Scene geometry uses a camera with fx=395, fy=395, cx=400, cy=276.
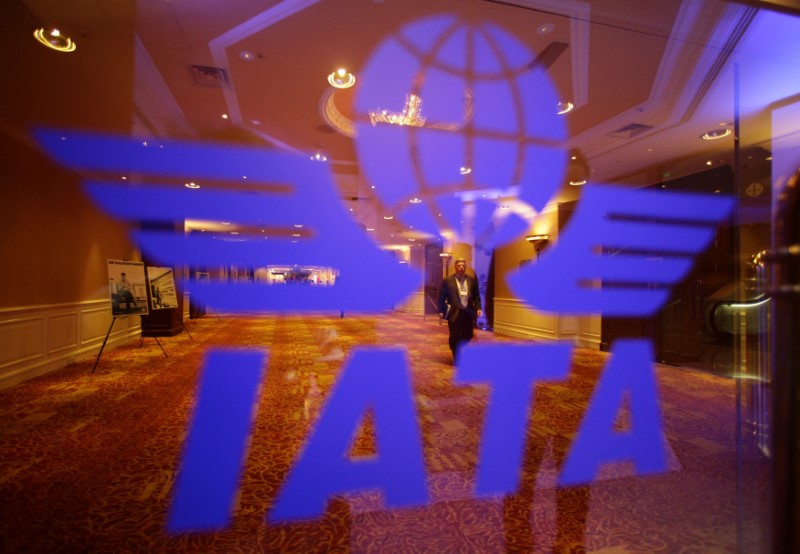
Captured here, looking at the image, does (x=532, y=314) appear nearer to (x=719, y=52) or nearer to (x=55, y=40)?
(x=719, y=52)

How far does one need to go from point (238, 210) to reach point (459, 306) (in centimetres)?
852

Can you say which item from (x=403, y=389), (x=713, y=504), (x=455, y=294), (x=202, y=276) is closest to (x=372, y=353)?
(x=455, y=294)

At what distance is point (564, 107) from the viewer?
4852 mm

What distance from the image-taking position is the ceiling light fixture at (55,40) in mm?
3510

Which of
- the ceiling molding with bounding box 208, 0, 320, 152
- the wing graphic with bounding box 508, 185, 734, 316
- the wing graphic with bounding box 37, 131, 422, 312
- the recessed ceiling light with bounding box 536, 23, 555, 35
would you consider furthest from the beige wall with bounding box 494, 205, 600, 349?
the ceiling molding with bounding box 208, 0, 320, 152

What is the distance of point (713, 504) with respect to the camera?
232 cm

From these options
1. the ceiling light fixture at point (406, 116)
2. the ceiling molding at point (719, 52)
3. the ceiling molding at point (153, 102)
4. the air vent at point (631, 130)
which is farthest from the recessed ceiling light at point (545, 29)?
the ceiling molding at point (153, 102)

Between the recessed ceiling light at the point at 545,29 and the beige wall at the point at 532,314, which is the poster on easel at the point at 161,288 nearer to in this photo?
the recessed ceiling light at the point at 545,29

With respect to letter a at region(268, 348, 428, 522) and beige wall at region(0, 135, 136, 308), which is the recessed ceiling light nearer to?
letter a at region(268, 348, 428, 522)

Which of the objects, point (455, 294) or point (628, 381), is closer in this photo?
point (628, 381)

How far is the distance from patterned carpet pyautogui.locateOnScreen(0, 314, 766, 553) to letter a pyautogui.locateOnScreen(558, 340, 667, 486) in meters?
0.10

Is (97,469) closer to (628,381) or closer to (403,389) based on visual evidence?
(403,389)

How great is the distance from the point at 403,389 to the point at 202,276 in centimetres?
1502

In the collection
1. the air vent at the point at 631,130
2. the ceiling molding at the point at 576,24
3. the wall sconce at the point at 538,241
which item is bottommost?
the wall sconce at the point at 538,241
